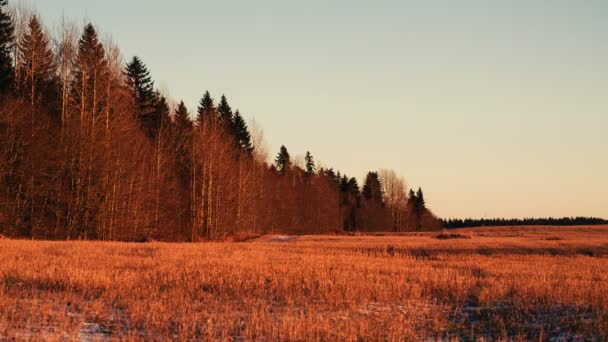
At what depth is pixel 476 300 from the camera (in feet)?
44.5

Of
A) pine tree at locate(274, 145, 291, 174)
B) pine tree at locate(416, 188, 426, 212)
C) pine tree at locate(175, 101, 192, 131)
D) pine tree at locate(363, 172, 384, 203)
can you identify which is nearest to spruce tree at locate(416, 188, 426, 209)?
pine tree at locate(416, 188, 426, 212)

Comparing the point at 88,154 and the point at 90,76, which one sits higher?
the point at 90,76

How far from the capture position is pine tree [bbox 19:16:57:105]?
39.6 metres

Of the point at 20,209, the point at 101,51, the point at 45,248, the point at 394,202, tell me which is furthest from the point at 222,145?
the point at 394,202

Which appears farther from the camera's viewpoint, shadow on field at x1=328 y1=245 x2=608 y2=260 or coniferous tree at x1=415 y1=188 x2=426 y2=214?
coniferous tree at x1=415 y1=188 x2=426 y2=214

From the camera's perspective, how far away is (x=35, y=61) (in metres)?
39.8

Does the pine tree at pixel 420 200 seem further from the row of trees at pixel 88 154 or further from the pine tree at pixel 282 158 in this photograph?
the row of trees at pixel 88 154

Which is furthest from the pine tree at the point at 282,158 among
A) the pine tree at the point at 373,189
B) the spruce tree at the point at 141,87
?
the spruce tree at the point at 141,87

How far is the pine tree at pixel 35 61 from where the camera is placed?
39.6 metres

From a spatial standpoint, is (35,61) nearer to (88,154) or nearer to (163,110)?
(88,154)

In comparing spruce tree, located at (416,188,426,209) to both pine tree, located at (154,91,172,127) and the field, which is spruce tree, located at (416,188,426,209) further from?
the field

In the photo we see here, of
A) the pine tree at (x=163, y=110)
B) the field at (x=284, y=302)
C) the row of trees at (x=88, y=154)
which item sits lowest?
the field at (x=284, y=302)

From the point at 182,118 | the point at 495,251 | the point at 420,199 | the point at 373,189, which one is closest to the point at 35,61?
the point at 182,118

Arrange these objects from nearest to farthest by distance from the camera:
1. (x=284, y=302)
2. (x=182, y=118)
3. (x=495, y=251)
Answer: (x=284, y=302) → (x=495, y=251) → (x=182, y=118)
